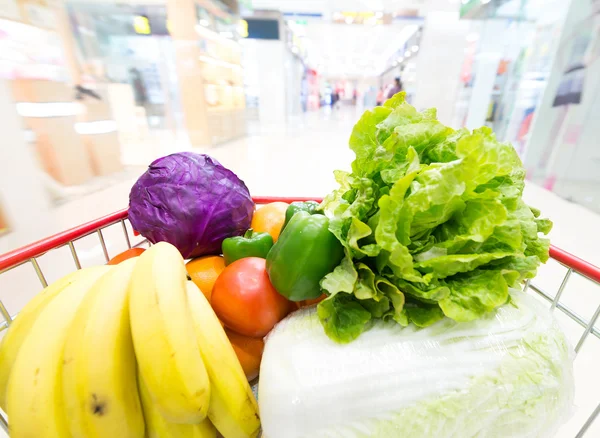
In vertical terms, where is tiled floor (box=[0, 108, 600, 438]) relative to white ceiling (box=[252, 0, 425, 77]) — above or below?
below

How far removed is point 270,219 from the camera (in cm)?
98

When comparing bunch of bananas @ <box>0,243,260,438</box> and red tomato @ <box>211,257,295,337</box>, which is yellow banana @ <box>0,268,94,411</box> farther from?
red tomato @ <box>211,257,295,337</box>

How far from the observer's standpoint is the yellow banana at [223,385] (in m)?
0.51

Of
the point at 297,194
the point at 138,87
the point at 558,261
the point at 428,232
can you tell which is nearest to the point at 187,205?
the point at 428,232

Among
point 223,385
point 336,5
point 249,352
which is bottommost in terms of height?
point 249,352

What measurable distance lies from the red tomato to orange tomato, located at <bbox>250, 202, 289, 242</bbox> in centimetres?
25

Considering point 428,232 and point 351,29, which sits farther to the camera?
point 351,29

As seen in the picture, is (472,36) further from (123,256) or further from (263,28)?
(123,256)

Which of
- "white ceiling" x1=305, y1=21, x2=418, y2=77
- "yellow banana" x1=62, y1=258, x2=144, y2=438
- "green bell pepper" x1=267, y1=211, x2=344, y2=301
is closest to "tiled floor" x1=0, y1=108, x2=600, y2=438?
"green bell pepper" x1=267, y1=211, x2=344, y2=301

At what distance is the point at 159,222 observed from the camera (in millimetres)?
851

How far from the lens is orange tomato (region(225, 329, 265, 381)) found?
0.70 meters

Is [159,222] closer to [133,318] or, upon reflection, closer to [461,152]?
[133,318]

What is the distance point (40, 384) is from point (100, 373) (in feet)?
0.32

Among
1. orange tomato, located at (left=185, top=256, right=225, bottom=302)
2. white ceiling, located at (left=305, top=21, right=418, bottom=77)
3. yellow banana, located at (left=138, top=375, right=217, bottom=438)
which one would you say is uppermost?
white ceiling, located at (left=305, top=21, right=418, bottom=77)
